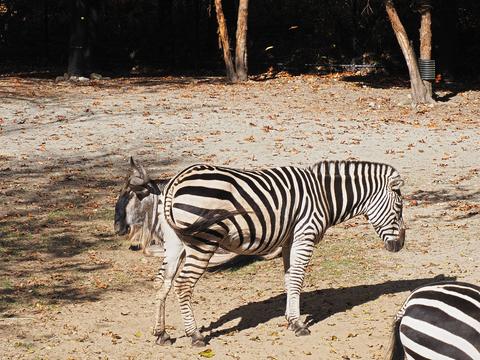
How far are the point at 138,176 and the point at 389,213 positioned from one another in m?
3.30

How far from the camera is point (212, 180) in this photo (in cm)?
944

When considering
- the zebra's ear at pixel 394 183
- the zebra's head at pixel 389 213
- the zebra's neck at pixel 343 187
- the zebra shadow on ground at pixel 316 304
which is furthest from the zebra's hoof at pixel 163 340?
the zebra's ear at pixel 394 183

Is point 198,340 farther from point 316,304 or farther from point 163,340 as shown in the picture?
point 316,304

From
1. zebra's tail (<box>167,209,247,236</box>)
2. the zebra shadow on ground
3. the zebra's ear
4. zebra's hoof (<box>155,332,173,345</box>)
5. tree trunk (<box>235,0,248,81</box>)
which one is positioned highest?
tree trunk (<box>235,0,248,81</box>)

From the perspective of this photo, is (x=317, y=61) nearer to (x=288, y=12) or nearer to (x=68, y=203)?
(x=288, y=12)

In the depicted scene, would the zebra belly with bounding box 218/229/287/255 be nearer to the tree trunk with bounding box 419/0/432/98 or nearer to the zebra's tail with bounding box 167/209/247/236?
the zebra's tail with bounding box 167/209/247/236

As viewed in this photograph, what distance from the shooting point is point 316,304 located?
11.1 metres

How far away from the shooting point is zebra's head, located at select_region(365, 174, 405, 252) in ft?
34.3

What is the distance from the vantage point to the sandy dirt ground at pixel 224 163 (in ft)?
32.8

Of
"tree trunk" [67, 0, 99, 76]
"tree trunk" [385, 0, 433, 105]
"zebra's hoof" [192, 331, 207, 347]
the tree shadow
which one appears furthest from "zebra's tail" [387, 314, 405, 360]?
"tree trunk" [67, 0, 99, 76]

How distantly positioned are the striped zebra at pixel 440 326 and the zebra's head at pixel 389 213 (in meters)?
3.58

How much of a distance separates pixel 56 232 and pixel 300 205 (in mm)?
5559

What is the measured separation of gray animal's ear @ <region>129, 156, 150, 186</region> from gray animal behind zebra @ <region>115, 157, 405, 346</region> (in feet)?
5.68

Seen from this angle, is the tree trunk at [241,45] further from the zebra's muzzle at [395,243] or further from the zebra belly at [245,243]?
the zebra belly at [245,243]
